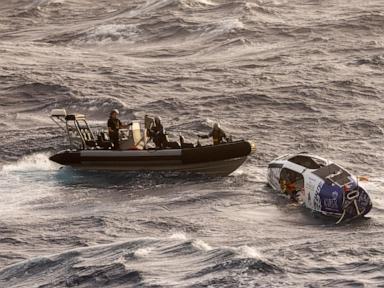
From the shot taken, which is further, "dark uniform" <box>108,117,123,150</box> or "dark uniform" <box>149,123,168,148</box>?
"dark uniform" <box>108,117,123,150</box>

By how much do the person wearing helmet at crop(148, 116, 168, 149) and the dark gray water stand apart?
1.27 meters

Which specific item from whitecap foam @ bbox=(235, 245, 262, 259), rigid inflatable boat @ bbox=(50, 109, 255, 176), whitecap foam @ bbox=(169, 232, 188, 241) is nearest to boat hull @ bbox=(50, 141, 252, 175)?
rigid inflatable boat @ bbox=(50, 109, 255, 176)

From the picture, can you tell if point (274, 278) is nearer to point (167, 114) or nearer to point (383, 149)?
point (383, 149)

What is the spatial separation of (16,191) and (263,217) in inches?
347

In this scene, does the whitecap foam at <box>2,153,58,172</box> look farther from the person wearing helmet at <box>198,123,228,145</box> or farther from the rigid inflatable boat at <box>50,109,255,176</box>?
the person wearing helmet at <box>198,123,228,145</box>

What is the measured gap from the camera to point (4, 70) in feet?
173

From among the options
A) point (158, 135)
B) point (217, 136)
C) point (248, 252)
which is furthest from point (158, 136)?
point (248, 252)

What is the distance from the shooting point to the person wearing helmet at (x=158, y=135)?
36406 millimetres

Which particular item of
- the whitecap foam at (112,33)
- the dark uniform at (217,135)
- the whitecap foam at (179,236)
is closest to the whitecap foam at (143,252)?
the whitecap foam at (179,236)

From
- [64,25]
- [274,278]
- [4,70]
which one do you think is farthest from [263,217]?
[64,25]

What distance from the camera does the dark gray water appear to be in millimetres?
26578

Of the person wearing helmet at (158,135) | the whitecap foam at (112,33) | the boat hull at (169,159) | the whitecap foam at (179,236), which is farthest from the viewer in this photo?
the whitecap foam at (112,33)

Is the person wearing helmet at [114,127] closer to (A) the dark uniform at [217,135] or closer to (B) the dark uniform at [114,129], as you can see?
(B) the dark uniform at [114,129]

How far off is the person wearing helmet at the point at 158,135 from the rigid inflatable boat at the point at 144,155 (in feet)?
0.96
